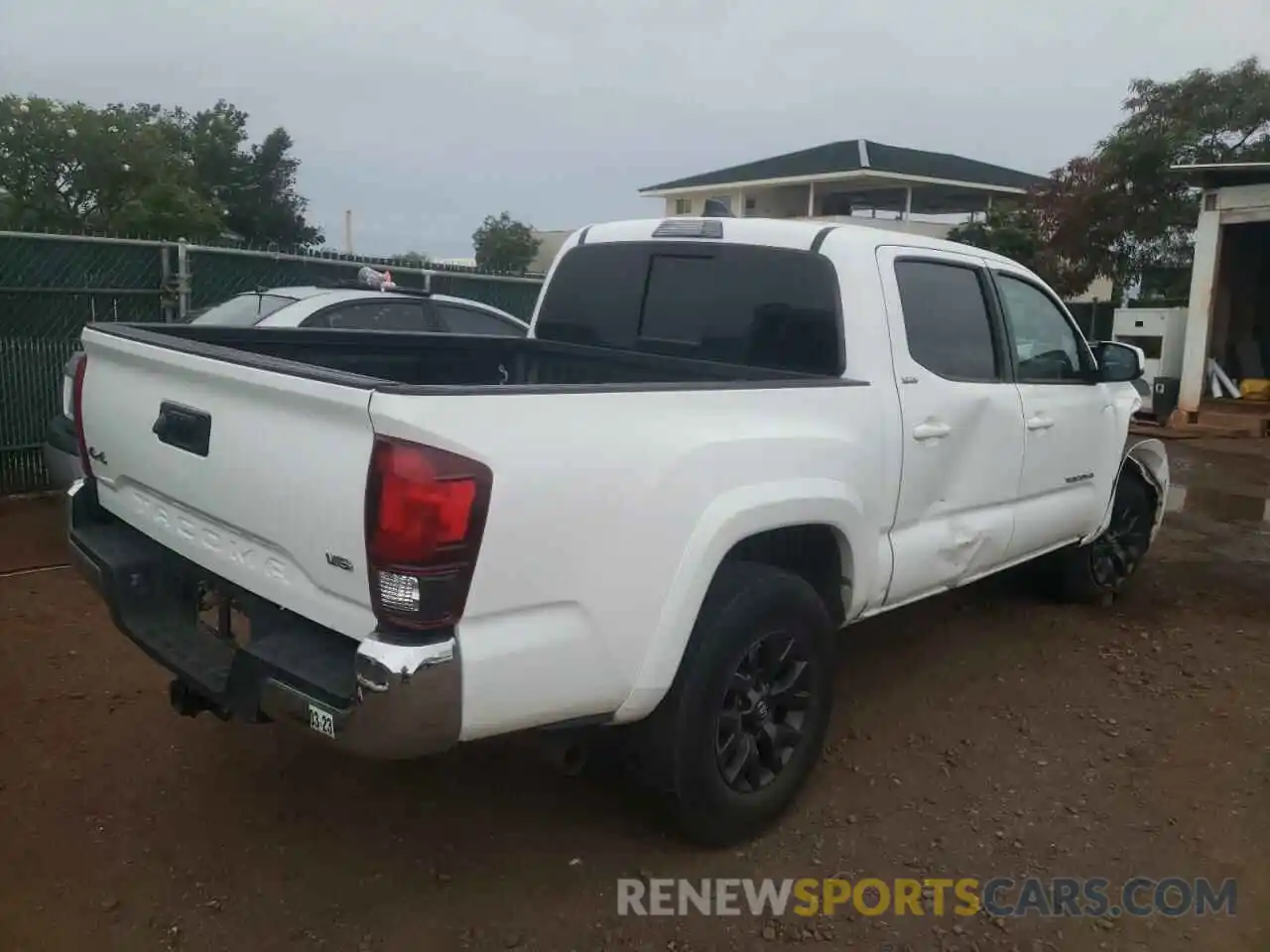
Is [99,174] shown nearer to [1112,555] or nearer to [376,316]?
[376,316]

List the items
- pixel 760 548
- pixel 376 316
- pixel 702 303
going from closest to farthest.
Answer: pixel 760 548 → pixel 702 303 → pixel 376 316

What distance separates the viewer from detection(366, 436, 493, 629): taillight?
2348 mm

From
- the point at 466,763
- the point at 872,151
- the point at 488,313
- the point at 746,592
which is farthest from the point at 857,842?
the point at 872,151

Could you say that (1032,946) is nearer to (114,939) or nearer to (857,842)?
(857,842)

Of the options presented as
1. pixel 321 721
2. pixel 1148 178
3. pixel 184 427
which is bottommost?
pixel 321 721

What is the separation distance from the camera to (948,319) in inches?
166

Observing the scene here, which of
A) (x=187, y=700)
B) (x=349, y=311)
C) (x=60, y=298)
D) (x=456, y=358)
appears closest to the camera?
(x=187, y=700)

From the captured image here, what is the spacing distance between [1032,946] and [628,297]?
110 inches

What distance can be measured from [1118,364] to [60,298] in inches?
271

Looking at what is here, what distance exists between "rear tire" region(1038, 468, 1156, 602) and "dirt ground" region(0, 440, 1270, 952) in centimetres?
58

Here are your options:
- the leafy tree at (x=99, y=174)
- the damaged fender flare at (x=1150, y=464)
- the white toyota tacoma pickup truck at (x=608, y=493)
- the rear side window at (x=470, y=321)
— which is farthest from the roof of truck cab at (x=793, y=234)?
the leafy tree at (x=99, y=174)

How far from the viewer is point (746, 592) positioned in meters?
3.14

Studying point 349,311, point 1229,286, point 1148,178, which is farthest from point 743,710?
point 1148,178

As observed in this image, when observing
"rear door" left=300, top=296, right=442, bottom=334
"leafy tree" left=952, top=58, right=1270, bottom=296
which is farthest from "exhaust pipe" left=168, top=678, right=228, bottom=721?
"leafy tree" left=952, top=58, right=1270, bottom=296
